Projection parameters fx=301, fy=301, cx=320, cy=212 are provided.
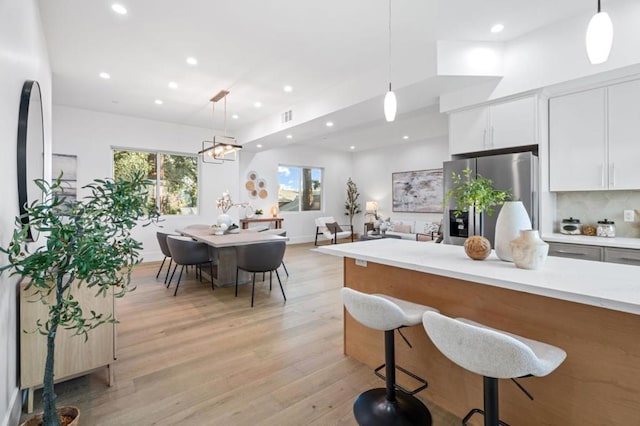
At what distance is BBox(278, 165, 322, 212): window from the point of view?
883cm

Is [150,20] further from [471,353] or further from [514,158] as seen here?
[514,158]

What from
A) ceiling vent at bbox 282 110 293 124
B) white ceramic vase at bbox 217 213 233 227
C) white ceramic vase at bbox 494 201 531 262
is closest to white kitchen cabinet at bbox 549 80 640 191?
white ceramic vase at bbox 494 201 531 262

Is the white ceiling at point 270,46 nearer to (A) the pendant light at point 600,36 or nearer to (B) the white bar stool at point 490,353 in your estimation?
(A) the pendant light at point 600,36

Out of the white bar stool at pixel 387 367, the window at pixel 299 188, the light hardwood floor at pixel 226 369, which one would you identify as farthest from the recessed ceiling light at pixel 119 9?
the window at pixel 299 188

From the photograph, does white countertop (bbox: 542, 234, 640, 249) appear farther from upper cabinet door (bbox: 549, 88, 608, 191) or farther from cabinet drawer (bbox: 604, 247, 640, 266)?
upper cabinet door (bbox: 549, 88, 608, 191)

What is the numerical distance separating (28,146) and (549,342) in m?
3.08

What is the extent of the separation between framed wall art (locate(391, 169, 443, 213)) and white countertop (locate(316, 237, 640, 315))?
612 centimetres

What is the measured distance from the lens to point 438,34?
3.07 metres

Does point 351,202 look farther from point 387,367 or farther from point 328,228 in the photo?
point 387,367

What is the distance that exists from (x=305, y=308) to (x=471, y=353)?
2.57 metres

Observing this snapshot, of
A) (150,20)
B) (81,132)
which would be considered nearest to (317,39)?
(150,20)

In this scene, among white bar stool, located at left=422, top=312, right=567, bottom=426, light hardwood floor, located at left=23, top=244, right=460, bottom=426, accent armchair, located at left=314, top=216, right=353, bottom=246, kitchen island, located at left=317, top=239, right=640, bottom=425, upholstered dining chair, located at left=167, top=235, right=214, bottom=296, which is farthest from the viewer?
accent armchair, located at left=314, top=216, right=353, bottom=246

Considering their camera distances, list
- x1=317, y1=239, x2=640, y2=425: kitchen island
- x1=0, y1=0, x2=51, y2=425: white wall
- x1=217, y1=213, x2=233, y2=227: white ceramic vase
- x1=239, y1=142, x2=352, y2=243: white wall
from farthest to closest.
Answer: x1=239, y1=142, x2=352, y2=243: white wall → x1=217, y1=213, x2=233, y2=227: white ceramic vase → x1=0, y1=0, x2=51, y2=425: white wall → x1=317, y1=239, x2=640, y2=425: kitchen island

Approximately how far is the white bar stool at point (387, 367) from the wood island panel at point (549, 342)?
185mm
